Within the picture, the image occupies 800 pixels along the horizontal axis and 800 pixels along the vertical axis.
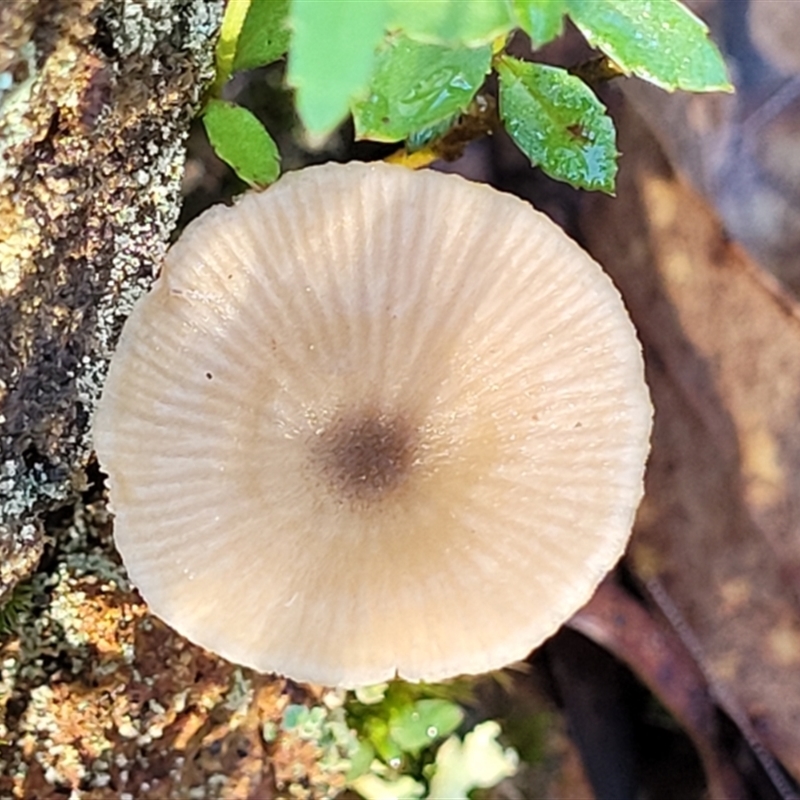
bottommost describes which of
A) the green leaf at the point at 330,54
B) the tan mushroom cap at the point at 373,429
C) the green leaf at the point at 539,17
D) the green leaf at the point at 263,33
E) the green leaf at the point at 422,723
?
the green leaf at the point at 422,723

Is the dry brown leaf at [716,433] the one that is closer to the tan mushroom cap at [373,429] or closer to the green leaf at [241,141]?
the tan mushroom cap at [373,429]

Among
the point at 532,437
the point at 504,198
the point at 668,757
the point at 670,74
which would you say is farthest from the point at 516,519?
the point at 668,757

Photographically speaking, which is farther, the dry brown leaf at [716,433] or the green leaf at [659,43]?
the dry brown leaf at [716,433]

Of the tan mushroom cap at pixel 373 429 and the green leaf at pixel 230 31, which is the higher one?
the green leaf at pixel 230 31

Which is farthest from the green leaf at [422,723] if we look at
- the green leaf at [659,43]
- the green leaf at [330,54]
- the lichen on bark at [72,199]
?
the green leaf at [330,54]

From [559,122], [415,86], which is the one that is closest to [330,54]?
[415,86]
